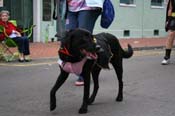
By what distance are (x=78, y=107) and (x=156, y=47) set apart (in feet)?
40.6

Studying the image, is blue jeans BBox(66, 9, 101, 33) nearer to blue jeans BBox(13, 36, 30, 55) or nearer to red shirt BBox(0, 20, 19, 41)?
blue jeans BBox(13, 36, 30, 55)

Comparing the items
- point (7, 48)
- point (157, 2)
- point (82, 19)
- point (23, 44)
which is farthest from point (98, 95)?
point (157, 2)

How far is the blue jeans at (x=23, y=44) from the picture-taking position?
12.4m

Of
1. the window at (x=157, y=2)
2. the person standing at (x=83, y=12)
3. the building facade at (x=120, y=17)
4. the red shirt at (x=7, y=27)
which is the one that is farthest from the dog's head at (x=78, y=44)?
the window at (x=157, y=2)

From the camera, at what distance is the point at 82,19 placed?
25.9 ft

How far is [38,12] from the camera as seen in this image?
18.9 metres

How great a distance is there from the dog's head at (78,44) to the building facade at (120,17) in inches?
498

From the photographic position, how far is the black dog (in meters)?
5.71

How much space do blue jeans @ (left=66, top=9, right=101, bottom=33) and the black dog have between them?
1074 mm

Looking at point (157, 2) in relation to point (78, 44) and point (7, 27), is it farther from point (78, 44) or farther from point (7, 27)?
point (78, 44)

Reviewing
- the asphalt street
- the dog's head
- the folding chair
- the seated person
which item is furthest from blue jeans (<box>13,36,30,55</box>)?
the dog's head

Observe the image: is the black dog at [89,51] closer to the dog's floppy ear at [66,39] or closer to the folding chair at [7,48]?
the dog's floppy ear at [66,39]

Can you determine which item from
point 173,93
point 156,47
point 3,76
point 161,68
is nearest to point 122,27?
point 156,47

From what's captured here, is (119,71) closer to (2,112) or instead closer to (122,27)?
(2,112)
